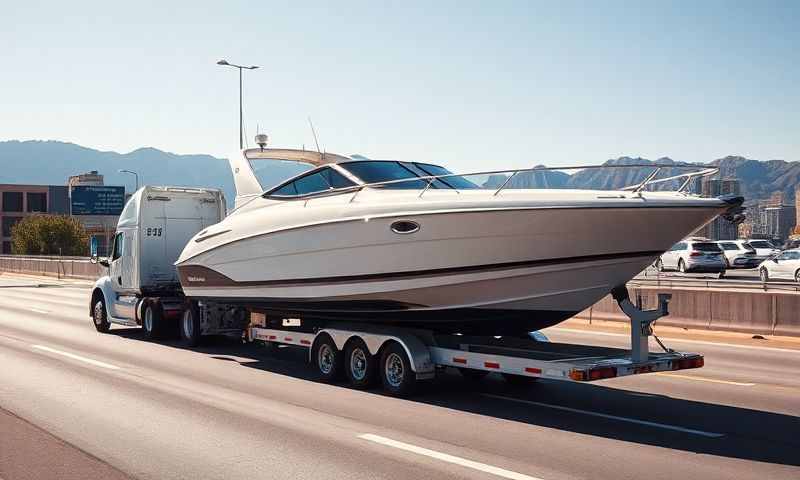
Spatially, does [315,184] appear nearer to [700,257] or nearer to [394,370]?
[394,370]

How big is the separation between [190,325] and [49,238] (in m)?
71.8

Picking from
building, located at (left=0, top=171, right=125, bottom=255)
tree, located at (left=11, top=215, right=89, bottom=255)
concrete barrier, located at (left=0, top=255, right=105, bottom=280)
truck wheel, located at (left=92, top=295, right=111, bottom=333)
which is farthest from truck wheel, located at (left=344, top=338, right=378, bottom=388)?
building, located at (left=0, top=171, right=125, bottom=255)

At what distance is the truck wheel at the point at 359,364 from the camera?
11133 mm

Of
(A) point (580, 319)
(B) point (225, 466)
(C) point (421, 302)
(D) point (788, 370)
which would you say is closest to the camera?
(B) point (225, 466)

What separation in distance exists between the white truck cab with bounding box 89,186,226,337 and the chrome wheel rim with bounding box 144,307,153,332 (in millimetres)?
73

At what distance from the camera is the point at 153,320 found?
17203 mm

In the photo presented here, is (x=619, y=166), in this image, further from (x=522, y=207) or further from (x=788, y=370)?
(x=788, y=370)

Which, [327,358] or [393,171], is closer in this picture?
[393,171]

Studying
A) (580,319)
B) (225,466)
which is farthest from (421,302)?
(580,319)

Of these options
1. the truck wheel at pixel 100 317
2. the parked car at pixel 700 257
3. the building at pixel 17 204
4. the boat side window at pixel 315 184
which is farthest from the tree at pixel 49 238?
the boat side window at pixel 315 184

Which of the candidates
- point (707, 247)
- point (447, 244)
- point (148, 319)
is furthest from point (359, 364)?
point (707, 247)

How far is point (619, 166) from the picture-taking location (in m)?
8.70

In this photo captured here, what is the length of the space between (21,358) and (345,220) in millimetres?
6808

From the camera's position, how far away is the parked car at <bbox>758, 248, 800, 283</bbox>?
30516mm
